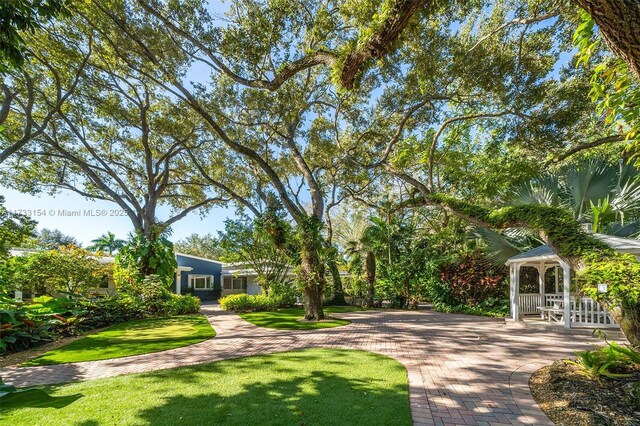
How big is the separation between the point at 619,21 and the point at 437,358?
18.6 ft

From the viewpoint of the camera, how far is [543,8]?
27.9ft

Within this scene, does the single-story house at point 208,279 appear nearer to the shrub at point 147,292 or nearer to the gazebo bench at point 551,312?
the shrub at point 147,292

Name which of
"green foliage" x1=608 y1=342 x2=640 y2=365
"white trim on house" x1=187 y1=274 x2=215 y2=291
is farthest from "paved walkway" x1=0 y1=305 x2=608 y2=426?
"white trim on house" x1=187 y1=274 x2=215 y2=291

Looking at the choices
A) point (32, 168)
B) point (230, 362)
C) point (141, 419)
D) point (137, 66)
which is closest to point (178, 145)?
point (137, 66)

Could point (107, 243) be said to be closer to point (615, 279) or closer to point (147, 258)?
point (147, 258)

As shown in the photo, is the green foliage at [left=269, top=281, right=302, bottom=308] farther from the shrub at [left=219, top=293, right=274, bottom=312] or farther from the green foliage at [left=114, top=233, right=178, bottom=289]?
the green foliage at [left=114, top=233, right=178, bottom=289]

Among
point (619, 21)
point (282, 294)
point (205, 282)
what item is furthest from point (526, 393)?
point (205, 282)

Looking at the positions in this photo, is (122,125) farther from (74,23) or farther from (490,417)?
(490,417)

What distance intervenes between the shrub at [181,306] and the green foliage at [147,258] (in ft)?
2.67

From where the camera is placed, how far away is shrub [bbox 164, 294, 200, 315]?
42.8 ft

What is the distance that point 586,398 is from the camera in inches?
158

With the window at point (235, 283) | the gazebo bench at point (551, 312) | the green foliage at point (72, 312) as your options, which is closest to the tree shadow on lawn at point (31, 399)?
the green foliage at point (72, 312)

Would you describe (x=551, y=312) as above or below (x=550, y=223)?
below

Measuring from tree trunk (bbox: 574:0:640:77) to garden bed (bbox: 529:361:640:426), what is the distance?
371 cm
